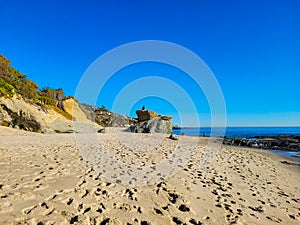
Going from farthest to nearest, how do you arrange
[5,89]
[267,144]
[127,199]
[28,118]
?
1. [267,144]
2. [28,118]
3. [5,89]
4. [127,199]

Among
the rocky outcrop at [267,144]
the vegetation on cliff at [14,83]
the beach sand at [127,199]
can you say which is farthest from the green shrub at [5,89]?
the rocky outcrop at [267,144]

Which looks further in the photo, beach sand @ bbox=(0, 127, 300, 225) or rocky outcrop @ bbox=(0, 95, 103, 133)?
rocky outcrop @ bbox=(0, 95, 103, 133)

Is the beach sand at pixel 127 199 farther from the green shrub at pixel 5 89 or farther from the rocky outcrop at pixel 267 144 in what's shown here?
the rocky outcrop at pixel 267 144

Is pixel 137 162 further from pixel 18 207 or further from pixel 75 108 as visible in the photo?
pixel 75 108

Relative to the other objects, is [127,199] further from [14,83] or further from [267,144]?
[267,144]

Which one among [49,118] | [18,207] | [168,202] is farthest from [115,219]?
[49,118]

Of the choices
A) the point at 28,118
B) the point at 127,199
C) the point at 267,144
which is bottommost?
the point at 127,199

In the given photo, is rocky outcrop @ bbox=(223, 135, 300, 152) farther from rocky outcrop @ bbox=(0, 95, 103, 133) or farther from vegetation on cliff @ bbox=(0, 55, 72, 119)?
vegetation on cliff @ bbox=(0, 55, 72, 119)

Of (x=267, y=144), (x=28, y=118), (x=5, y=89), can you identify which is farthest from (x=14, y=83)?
(x=267, y=144)

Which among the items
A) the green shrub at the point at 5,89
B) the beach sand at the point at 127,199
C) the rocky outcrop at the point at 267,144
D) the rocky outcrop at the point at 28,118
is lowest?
the beach sand at the point at 127,199

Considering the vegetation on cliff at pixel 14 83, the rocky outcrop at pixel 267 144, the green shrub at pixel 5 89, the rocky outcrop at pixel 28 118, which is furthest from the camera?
the rocky outcrop at pixel 267 144

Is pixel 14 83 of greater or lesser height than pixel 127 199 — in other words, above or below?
above

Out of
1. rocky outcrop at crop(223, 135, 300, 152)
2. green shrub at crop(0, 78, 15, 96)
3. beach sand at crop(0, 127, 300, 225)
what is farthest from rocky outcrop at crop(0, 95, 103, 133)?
rocky outcrop at crop(223, 135, 300, 152)

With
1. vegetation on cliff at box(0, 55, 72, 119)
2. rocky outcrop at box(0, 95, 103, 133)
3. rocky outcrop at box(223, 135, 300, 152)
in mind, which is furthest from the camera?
rocky outcrop at box(223, 135, 300, 152)
